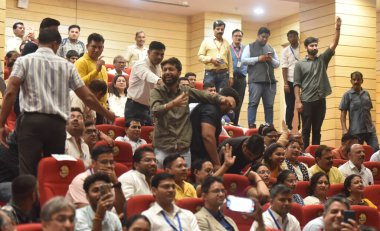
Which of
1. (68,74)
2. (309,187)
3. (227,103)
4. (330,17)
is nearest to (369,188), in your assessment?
(309,187)

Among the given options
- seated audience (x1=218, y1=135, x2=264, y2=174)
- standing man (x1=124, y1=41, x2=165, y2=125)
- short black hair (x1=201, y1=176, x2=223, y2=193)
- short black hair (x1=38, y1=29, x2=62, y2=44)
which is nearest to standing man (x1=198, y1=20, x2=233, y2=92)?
standing man (x1=124, y1=41, x2=165, y2=125)

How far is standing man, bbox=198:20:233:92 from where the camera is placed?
1080 centimetres

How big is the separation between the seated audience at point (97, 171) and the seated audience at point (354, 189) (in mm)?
2251

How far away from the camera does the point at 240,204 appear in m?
4.90

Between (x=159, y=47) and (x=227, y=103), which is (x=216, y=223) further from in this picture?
(x=159, y=47)

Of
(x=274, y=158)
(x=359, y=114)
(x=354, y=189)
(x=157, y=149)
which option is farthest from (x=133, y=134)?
(x=359, y=114)

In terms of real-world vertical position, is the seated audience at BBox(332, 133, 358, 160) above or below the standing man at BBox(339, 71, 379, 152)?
below

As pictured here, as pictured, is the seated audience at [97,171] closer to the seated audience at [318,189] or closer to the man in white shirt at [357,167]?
the seated audience at [318,189]

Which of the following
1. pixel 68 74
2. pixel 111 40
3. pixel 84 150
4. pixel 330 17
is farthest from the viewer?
pixel 111 40

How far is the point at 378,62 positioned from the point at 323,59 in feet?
14.5

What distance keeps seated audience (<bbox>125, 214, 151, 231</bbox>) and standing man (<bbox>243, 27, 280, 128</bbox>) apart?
591cm

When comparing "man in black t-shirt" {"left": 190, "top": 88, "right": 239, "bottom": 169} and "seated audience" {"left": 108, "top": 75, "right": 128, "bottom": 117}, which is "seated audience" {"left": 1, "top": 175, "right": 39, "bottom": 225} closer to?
"man in black t-shirt" {"left": 190, "top": 88, "right": 239, "bottom": 169}

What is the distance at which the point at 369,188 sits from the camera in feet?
24.5

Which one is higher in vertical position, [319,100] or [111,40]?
[111,40]
